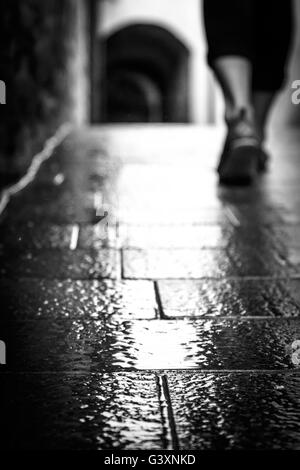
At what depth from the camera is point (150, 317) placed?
A: 1308mm

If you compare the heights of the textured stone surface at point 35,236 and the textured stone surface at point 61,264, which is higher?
the textured stone surface at point 35,236

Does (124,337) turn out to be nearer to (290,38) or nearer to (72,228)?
(72,228)

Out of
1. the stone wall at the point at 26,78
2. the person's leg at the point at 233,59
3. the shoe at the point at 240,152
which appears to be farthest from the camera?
the person's leg at the point at 233,59

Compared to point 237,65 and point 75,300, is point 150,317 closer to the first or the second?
point 75,300

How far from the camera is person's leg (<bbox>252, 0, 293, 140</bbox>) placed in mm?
3068

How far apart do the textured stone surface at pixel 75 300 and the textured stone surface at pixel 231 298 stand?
4 cm

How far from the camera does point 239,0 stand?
109 inches

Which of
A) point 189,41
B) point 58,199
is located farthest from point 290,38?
point 189,41

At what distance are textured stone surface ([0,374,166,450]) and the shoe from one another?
170 centimetres

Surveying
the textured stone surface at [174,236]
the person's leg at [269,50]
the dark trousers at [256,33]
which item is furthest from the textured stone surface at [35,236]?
the person's leg at [269,50]

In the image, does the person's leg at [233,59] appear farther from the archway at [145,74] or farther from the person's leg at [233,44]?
the archway at [145,74]

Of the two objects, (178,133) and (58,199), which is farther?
(178,133)

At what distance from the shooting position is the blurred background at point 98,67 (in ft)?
8.57
